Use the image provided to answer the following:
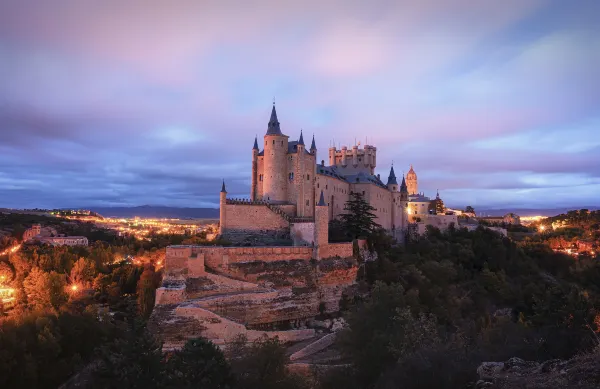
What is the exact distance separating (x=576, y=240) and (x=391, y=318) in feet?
175

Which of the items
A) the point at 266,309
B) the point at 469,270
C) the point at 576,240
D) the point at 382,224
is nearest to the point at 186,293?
the point at 266,309

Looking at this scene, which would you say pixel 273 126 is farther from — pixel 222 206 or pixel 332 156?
pixel 332 156

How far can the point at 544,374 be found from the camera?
25.4ft

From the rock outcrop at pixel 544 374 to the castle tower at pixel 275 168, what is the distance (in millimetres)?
28047

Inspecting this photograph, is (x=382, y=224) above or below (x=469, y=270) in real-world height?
above

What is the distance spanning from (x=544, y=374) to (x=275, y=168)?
97.7 feet

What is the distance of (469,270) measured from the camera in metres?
42.1

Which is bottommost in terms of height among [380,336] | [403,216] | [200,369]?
[200,369]

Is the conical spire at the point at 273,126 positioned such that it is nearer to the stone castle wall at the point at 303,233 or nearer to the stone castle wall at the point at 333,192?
the stone castle wall at the point at 333,192

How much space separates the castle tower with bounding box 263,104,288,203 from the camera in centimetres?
3609

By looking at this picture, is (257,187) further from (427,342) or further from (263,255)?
(427,342)

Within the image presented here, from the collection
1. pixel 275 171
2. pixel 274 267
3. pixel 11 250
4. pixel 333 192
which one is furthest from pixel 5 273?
pixel 333 192

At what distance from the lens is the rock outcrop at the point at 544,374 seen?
6.92 m

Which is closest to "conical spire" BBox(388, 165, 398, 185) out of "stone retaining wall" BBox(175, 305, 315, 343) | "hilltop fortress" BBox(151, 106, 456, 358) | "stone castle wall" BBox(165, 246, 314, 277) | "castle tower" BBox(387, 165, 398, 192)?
"castle tower" BBox(387, 165, 398, 192)
